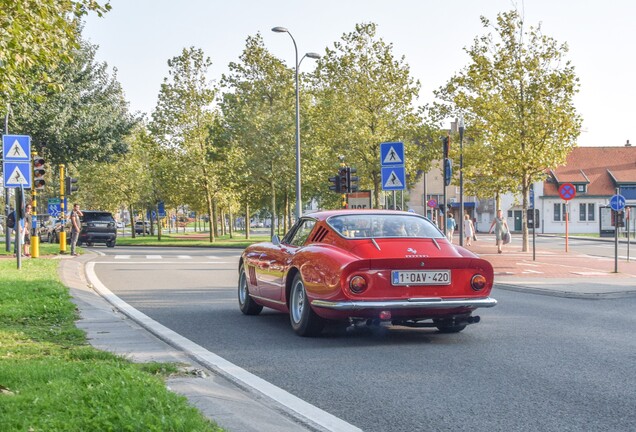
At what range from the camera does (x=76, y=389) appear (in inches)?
203

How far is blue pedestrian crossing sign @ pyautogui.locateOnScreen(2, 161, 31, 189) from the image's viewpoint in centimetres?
1848

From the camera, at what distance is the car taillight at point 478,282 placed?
862 centimetres

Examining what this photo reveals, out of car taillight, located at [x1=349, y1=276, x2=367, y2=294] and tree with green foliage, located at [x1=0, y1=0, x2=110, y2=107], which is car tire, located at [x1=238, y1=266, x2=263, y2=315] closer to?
car taillight, located at [x1=349, y1=276, x2=367, y2=294]

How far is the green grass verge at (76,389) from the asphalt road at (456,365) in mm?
1120

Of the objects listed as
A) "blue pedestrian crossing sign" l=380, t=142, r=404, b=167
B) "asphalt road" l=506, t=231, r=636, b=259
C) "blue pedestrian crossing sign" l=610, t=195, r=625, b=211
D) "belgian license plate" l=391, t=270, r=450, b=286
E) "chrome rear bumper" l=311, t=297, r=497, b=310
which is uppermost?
"blue pedestrian crossing sign" l=380, t=142, r=404, b=167

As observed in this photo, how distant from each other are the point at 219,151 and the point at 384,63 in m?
14.6

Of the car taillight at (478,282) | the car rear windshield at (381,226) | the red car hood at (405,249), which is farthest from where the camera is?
the car rear windshield at (381,226)

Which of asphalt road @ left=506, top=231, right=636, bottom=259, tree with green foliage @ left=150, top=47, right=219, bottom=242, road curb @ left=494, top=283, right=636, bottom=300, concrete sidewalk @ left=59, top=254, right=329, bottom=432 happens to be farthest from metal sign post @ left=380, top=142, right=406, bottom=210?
tree with green foliage @ left=150, top=47, right=219, bottom=242

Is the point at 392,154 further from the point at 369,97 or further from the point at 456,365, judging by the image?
the point at 369,97

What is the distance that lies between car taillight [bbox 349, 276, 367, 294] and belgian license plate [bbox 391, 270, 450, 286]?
0.31m

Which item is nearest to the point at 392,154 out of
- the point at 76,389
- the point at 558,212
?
the point at 76,389

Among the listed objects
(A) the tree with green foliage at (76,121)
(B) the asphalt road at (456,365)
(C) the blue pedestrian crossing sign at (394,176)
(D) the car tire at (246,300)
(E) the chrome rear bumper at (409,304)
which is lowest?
(B) the asphalt road at (456,365)

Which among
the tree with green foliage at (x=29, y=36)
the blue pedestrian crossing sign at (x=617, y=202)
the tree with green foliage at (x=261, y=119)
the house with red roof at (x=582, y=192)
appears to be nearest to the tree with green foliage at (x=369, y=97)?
the tree with green foliage at (x=261, y=119)

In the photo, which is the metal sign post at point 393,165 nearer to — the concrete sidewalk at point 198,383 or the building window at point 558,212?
the concrete sidewalk at point 198,383
